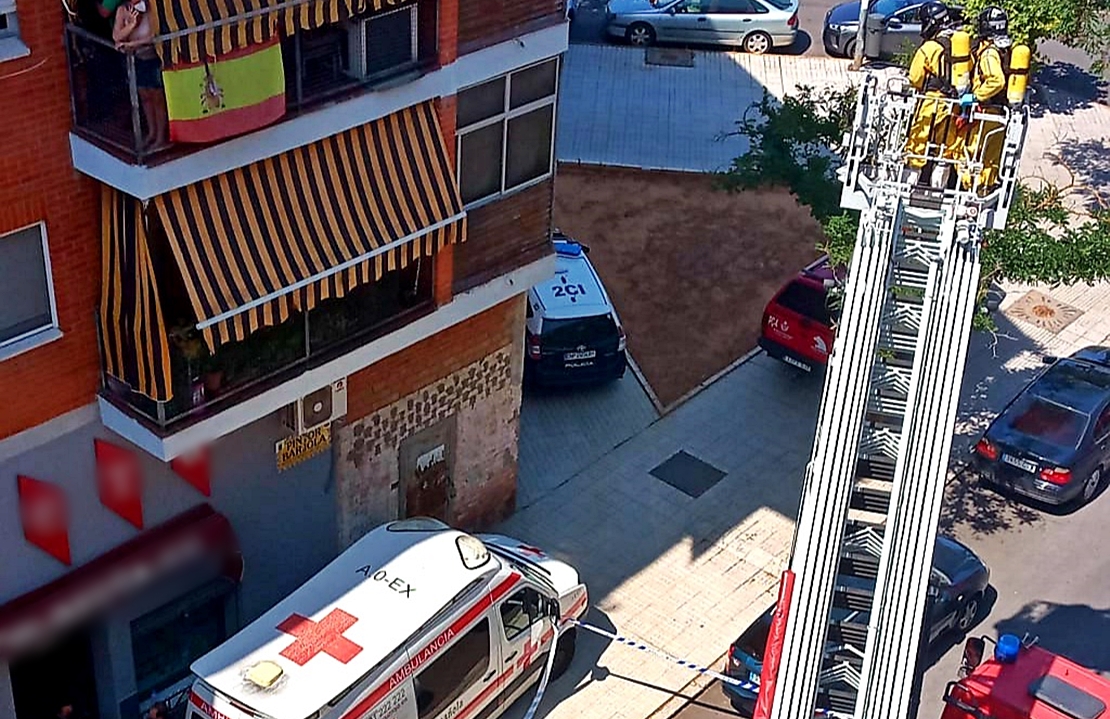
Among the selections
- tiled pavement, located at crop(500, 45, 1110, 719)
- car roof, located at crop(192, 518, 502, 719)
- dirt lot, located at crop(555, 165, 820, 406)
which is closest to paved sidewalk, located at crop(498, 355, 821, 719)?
tiled pavement, located at crop(500, 45, 1110, 719)

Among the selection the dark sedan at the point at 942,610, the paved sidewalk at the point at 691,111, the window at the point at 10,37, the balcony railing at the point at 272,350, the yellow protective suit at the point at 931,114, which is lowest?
the dark sedan at the point at 942,610

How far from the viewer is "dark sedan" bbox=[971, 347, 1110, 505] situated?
21438 millimetres

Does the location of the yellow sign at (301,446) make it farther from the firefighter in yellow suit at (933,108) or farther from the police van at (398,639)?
the firefighter in yellow suit at (933,108)

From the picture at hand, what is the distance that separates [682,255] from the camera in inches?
1062

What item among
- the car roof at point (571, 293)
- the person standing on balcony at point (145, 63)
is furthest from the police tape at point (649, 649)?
the person standing on balcony at point (145, 63)

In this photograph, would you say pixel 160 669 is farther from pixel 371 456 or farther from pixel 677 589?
pixel 677 589

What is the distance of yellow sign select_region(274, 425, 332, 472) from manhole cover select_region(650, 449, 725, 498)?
19.6 ft

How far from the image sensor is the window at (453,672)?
1627 centimetres

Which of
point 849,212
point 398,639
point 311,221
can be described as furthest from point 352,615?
point 849,212

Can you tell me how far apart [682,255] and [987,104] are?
1016cm

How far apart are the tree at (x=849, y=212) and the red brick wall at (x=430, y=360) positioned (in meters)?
4.06

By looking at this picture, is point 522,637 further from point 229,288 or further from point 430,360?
point 229,288

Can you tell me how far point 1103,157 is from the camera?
31531 millimetres

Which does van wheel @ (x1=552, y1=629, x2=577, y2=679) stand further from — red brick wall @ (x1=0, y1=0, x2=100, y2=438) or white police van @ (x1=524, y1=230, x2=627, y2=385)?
red brick wall @ (x1=0, y1=0, x2=100, y2=438)
